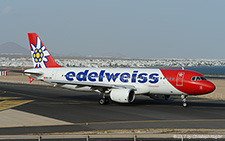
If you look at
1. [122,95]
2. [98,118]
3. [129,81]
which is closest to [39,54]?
[129,81]

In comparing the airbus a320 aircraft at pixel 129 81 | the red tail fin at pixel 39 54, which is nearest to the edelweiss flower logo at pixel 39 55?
the red tail fin at pixel 39 54

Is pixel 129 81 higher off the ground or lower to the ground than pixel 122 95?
higher

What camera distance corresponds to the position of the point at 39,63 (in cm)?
4822

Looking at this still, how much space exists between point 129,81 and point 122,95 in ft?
11.1

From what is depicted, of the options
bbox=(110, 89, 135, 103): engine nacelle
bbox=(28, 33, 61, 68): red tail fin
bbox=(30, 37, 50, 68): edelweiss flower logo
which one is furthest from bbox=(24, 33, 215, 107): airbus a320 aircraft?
bbox=(30, 37, 50, 68): edelweiss flower logo

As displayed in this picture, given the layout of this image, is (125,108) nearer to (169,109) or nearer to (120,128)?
(169,109)

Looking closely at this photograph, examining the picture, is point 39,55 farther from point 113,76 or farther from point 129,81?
point 129,81

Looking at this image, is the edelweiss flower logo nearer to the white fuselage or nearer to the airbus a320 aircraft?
the white fuselage

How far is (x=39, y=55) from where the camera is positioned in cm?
4841

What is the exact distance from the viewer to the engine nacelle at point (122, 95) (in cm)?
3703

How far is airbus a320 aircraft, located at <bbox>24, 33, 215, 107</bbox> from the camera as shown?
37.2m

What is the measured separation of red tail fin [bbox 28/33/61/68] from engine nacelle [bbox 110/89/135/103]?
1392 cm

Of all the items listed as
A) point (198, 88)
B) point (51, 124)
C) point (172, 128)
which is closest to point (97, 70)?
point (198, 88)

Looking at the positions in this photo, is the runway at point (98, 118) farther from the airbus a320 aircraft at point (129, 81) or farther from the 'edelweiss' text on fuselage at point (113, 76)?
the 'edelweiss' text on fuselage at point (113, 76)
